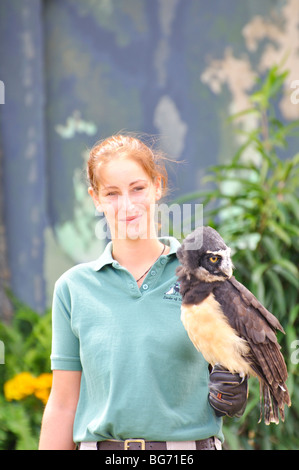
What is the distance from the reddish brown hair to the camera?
4.68ft

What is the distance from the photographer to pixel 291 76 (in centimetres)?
446

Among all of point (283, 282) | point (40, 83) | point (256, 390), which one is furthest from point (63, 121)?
point (256, 390)

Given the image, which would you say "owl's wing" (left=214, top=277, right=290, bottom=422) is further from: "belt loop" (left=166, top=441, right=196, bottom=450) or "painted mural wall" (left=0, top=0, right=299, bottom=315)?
"painted mural wall" (left=0, top=0, right=299, bottom=315)

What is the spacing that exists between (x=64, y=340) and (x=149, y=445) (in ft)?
1.12

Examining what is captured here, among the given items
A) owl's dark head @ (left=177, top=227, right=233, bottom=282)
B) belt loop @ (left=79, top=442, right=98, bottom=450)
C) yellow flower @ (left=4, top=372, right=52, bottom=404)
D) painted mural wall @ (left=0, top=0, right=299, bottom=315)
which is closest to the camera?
owl's dark head @ (left=177, top=227, right=233, bottom=282)

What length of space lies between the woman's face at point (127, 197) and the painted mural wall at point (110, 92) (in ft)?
9.88

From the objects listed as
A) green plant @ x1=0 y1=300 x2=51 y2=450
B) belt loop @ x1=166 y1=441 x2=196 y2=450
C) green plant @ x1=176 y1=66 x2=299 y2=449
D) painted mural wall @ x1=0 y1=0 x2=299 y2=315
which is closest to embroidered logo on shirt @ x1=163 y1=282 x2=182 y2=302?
belt loop @ x1=166 y1=441 x2=196 y2=450

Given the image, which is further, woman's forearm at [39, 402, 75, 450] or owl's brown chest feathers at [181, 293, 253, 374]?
woman's forearm at [39, 402, 75, 450]

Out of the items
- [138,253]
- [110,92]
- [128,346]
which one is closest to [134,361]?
[128,346]

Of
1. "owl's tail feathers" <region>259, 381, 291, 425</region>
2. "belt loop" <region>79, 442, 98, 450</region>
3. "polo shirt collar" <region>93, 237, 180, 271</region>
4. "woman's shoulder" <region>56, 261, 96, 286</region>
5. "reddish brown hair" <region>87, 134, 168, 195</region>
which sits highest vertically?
"reddish brown hair" <region>87, 134, 168, 195</region>

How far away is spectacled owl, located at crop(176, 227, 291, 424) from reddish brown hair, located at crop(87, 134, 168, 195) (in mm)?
277

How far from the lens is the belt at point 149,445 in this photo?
131 cm

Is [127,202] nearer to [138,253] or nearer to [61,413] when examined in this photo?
[138,253]
